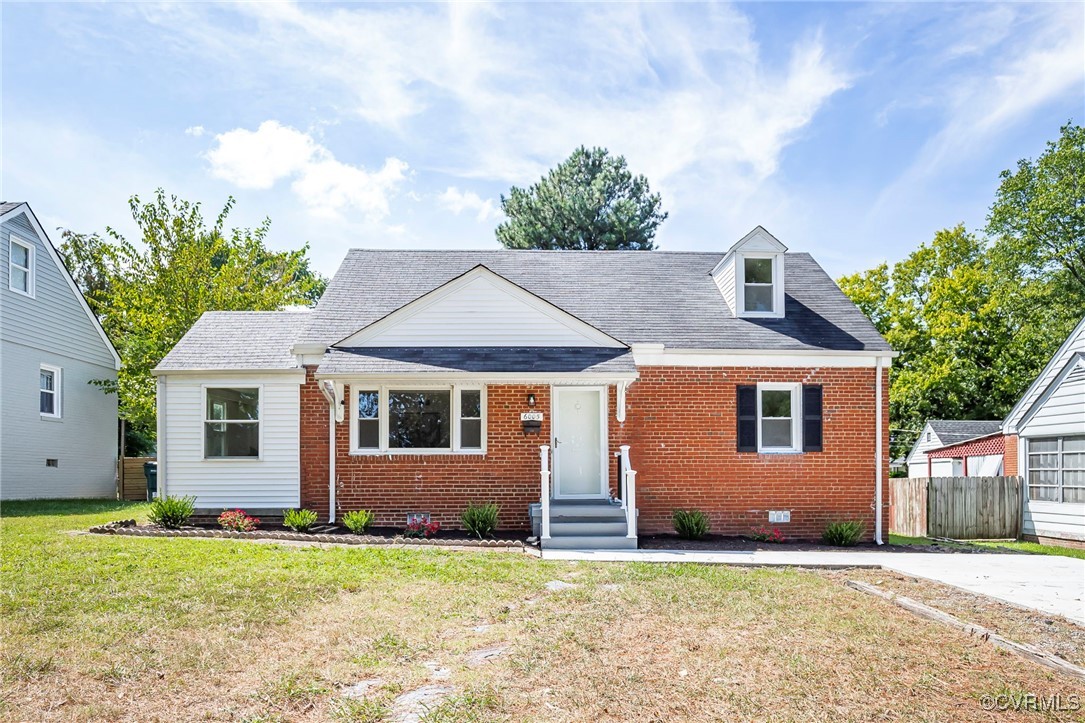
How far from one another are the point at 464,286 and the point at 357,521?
4496mm

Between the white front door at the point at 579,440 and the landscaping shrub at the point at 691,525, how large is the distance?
4.59ft

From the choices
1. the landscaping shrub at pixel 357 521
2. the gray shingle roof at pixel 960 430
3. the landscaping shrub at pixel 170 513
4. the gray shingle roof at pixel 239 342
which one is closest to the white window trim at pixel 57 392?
the gray shingle roof at pixel 239 342

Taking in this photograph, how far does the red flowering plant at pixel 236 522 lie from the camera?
43.3 feet

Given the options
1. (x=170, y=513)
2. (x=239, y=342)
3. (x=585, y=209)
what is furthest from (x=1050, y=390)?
(x=585, y=209)

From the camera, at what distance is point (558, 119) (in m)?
15.8

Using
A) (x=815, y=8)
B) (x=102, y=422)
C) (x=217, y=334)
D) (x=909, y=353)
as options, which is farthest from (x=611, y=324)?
(x=909, y=353)

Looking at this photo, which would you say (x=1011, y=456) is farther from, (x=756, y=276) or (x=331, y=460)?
(x=331, y=460)

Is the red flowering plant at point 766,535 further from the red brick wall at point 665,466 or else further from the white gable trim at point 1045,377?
the white gable trim at point 1045,377

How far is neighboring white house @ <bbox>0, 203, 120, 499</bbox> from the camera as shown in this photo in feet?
59.9

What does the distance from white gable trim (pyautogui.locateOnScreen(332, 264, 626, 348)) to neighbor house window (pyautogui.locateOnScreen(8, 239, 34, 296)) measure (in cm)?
1020

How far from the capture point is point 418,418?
14.0m

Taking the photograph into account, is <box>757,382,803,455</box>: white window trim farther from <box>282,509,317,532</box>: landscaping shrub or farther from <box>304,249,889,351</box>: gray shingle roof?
<box>282,509,317,532</box>: landscaping shrub

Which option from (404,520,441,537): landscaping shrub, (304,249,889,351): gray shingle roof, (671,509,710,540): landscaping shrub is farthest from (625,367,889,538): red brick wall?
(404,520,441,537): landscaping shrub

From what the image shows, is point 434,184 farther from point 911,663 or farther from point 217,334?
point 911,663
